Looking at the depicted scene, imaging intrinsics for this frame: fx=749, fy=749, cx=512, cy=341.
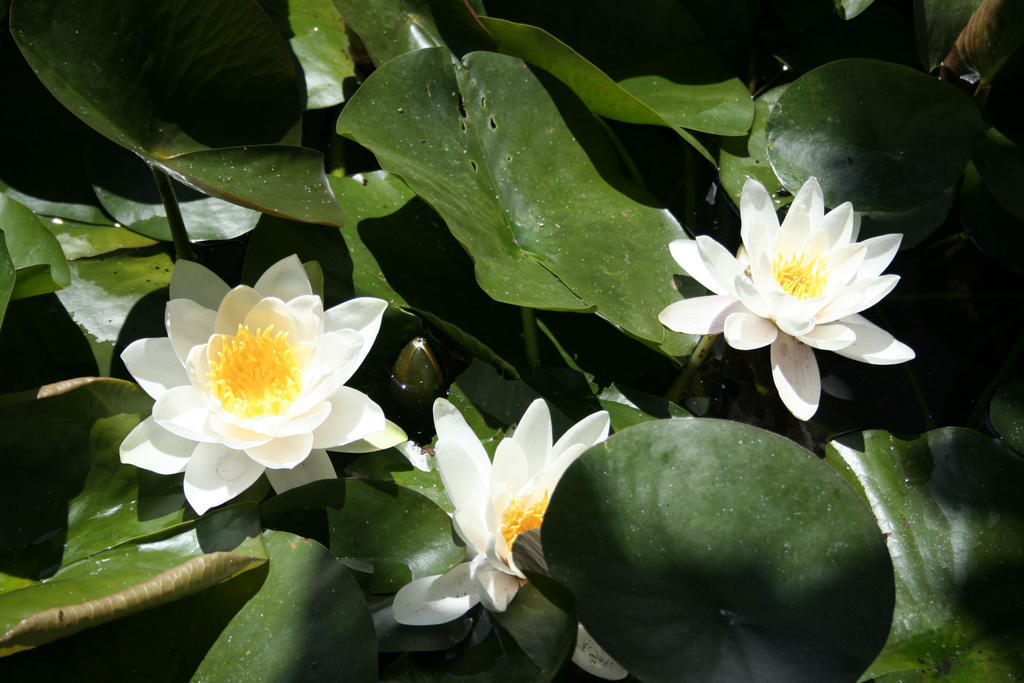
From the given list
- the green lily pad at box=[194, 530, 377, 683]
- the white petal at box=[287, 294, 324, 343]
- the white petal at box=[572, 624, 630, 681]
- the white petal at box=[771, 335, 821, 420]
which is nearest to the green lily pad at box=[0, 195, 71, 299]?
the white petal at box=[287, 294, 324, 343]

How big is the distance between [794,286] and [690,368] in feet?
1.05

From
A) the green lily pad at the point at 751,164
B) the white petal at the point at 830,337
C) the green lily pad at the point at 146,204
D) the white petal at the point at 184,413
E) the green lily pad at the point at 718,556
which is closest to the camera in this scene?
the green lily pad at the point at 718,556

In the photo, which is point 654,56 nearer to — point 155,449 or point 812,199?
point 812,199

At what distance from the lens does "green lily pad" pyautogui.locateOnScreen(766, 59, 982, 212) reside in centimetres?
172

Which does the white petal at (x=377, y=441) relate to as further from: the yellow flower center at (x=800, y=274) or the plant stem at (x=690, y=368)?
the yellow flower center at (x=800, y=274)

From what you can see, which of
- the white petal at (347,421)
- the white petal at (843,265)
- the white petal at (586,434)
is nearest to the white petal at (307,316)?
the white petal at (347,421)

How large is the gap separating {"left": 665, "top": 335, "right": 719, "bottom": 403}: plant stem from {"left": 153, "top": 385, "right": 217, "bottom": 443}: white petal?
3.38 ft

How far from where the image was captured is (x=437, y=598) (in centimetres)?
129

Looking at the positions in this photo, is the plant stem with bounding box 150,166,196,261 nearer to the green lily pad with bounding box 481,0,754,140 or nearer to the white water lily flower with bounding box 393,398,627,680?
the white water lily flower with bounding box 393,398,627,680

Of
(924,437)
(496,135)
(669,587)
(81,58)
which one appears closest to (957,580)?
(924,437)

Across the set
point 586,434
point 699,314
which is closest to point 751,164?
point 699,314

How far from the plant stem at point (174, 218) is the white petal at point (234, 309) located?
323 millimetres

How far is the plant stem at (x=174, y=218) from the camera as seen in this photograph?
1.55 meters

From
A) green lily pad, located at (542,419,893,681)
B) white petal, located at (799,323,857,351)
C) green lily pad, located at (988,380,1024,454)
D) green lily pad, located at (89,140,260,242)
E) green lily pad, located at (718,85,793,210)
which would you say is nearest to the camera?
green lily pad, located at (542,419,893,681)
